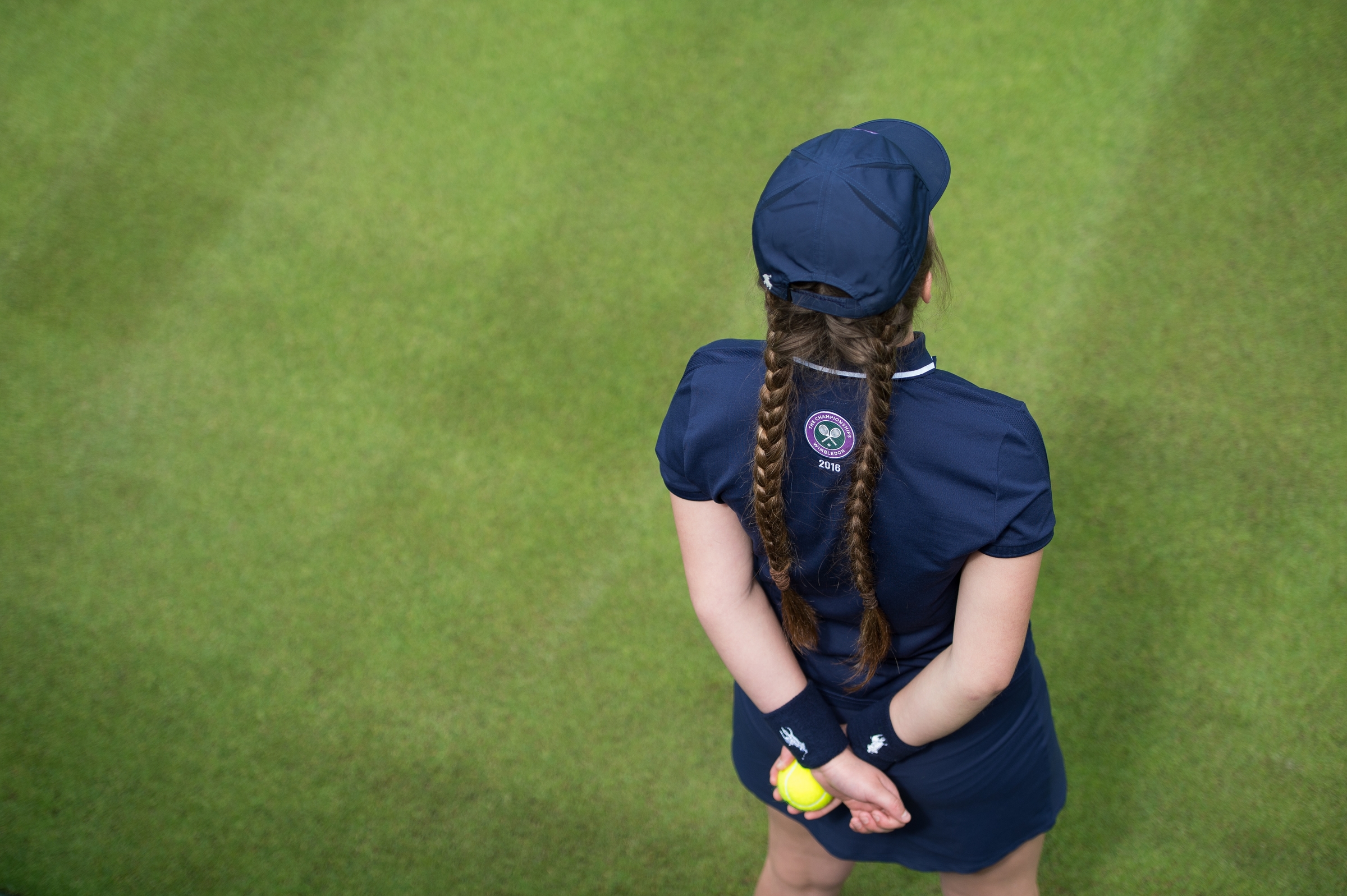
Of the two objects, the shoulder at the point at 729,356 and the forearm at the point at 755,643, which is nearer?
the shoulder at the point at 729,356

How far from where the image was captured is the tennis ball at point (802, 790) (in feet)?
5.53

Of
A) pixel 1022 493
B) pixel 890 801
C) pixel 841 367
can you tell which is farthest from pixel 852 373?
pixel 890 801

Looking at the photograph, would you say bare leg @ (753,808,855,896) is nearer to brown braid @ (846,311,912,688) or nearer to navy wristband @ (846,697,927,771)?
navy wristband @ (846,697,927,771)

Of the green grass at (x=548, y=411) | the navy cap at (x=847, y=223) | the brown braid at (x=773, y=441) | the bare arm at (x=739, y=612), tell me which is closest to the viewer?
the navy cap at (x=847, y=223)

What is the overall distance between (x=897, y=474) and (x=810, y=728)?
0.53 metres

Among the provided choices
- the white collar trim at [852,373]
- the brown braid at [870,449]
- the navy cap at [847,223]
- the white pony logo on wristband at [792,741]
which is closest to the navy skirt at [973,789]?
the white pony logo on wristband at [792,741]

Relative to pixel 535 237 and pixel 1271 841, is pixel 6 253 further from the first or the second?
pixel 1271 841

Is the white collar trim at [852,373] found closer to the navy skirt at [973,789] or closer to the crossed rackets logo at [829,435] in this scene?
the crossed rackets logo at [829,435]

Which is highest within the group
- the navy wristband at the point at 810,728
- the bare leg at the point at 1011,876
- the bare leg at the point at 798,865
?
the navy wristband at the point at 810,728

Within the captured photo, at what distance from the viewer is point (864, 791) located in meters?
1.61

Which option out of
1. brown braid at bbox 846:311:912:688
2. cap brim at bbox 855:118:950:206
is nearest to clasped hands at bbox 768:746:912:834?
brown braid at bbox 846:311:912:688

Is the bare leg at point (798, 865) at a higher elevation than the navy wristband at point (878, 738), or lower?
lower

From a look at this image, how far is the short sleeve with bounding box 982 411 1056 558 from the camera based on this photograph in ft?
4.10

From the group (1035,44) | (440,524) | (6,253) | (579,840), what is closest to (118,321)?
(6,253)
